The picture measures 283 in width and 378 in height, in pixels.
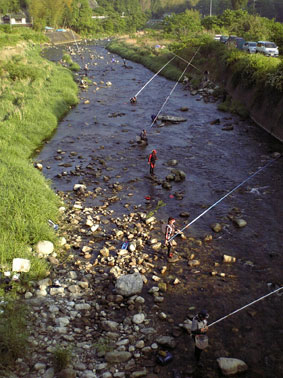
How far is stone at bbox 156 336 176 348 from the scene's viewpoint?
8584 millimetres

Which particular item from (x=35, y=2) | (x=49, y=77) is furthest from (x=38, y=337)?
(x=35, y=2)

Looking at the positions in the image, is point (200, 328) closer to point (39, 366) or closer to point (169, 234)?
point (39, 366)

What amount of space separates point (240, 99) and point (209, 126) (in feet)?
20.0

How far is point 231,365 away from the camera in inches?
315

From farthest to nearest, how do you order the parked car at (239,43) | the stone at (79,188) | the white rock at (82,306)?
the parked car at (239,43)
the stone at (79,188)
the white rock at (82,306)

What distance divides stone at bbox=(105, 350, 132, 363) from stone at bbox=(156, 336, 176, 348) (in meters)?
0.87

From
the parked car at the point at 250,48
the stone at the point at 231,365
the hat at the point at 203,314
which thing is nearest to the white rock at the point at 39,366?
the hat at the point at 203,314

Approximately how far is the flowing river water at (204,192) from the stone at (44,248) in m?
3.71

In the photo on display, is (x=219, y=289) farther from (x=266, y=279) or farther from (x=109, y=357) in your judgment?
(x=109, y=357)

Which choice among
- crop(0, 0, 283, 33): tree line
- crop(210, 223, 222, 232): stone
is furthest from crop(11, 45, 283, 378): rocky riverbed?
crop(0, 0, 283, 33): tree line

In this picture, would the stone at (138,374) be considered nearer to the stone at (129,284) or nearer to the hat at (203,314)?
the hat at (203,314)

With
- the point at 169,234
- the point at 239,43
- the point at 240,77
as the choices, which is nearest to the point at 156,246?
the point at 169,234

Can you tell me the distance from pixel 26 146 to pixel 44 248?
36.6 ft

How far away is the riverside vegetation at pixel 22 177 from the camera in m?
9.02
